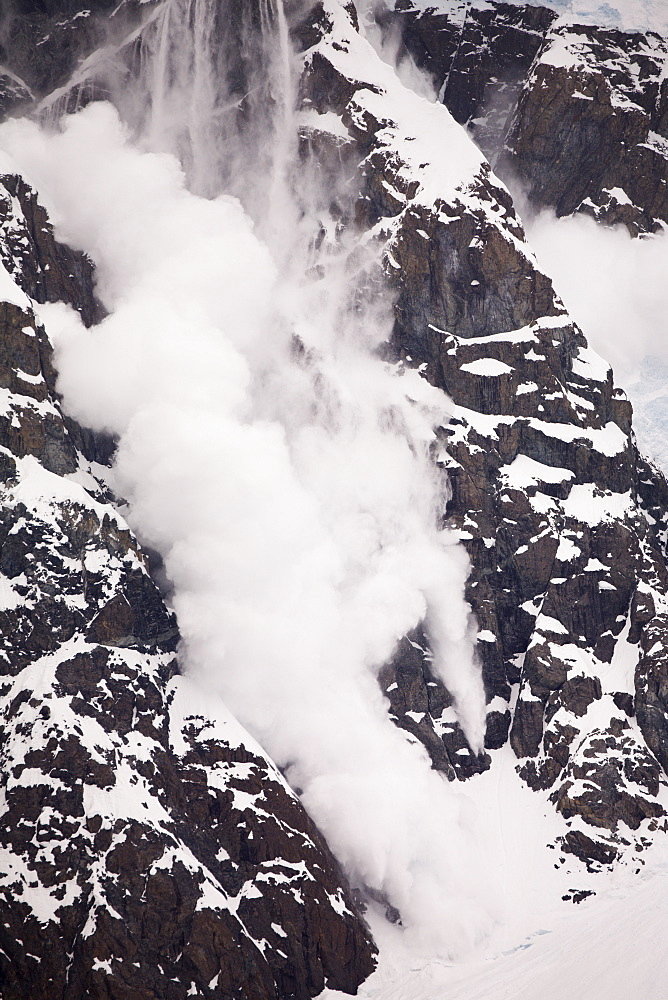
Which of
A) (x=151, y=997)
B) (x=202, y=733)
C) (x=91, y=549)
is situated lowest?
(x=151, y=997)

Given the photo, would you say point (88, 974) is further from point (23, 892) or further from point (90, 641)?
point (90, 641)

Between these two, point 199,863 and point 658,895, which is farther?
point 658,895

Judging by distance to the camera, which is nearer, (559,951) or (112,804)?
(112,804)

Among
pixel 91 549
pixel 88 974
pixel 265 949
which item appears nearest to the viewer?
pixel 88 974

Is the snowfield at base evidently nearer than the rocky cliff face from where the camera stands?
No

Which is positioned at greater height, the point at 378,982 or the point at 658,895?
the point at 658,895

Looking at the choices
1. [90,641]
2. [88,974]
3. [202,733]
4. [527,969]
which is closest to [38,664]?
[90,641]

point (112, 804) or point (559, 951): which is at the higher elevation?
point (112, 804)

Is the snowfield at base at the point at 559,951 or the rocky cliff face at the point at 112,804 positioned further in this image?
the snowfield at base at the point at 559,951
